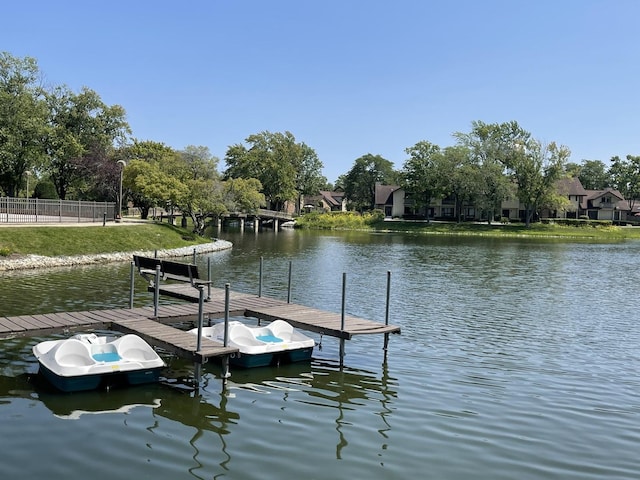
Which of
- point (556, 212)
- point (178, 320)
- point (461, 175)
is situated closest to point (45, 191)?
point (178, 320)

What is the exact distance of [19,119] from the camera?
47.2 meters

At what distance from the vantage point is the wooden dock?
38.8 feet

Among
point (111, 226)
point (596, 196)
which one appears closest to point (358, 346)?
point (111, 226)

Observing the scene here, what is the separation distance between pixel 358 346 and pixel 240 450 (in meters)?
6.88

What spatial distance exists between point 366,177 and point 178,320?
123 meters

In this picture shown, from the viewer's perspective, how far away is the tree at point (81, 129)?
58.6 meters

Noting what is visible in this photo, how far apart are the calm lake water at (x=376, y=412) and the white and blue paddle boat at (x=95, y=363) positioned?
273 mm

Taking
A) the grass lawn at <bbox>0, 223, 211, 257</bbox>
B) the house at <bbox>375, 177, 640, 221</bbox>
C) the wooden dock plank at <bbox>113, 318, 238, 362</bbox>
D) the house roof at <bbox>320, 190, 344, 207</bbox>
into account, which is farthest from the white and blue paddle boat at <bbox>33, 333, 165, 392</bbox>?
the house roof at <bbox>320, 190, 344, 207</bbox>

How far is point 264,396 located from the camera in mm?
10859

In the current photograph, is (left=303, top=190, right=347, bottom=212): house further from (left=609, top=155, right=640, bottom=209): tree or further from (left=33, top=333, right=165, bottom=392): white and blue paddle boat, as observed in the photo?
(left=33, top=333, right=165, bottom=392): white and blue paddle boat

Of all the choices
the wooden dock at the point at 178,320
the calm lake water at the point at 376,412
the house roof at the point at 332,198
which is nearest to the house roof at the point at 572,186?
the house roof at the point at 332,198

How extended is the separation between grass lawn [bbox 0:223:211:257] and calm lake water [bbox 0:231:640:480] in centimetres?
1153

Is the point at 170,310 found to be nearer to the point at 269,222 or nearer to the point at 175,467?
the point at 175,467

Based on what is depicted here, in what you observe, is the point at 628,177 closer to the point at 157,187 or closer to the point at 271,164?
the point at 271,164
